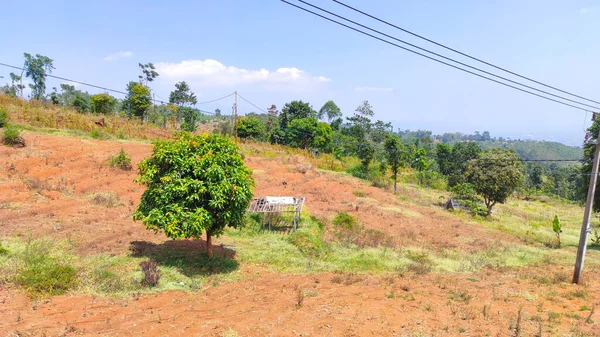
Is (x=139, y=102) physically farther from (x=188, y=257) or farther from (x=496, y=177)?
(x=496, y=177)

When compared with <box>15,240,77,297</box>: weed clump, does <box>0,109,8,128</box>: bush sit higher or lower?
higher

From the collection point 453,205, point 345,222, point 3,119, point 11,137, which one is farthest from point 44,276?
point 453,205

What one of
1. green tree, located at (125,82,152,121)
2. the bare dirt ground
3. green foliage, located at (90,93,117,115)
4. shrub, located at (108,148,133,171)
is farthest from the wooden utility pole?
green foliage, located at (90,93,117,115)

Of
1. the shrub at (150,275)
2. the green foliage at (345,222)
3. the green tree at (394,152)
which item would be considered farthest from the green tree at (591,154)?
the shrub at (150,275)

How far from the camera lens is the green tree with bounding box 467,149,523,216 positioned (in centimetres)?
2258

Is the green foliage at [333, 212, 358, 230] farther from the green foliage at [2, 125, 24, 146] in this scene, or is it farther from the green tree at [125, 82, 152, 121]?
the green tree at [125, 82, 152, 121]

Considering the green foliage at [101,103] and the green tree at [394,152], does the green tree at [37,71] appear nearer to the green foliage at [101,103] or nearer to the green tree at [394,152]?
the green foliage at [101,103]

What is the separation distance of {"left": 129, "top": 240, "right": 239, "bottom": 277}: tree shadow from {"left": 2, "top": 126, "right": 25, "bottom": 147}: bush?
13548 millimetres

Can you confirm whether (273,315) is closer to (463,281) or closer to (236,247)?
(236,247)

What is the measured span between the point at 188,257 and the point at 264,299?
333 centimetres

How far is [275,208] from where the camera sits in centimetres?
1427

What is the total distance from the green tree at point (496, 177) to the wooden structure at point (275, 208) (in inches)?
562

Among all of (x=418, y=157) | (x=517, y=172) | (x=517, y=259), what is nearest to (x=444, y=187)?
(x=418, y=157)

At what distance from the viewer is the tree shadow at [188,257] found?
31.2 feet
